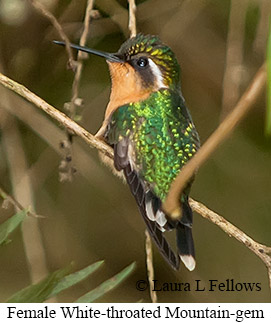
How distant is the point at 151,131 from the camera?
8.03 feet

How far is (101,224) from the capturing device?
4.38 m

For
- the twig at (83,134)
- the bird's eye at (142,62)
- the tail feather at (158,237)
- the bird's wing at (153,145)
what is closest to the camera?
the twig at (83,134)

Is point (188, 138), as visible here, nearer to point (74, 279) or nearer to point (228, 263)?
point (74, 279)

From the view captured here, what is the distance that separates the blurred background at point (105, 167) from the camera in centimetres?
348

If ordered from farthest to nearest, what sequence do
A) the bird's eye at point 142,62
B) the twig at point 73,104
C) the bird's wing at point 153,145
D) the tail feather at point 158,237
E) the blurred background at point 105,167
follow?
the blurred background at point 105,167 → the bird's eye at point 142,62 → the bird's wing at point 153,145 → the twig at point 73,104 → the tail feather at point 158,237

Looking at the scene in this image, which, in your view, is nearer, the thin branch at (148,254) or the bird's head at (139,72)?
the thin branch at (148,254)

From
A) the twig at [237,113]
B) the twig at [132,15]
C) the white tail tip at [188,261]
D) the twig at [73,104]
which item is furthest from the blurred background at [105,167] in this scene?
the twig at [237,113]

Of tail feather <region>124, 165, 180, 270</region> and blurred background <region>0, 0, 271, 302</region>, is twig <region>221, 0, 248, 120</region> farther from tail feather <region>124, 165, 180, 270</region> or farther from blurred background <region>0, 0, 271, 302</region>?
blurred background <region>0, 0, 271, 302</region>

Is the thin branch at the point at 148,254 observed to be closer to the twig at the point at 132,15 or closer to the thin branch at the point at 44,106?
the twig at the point at 132,15

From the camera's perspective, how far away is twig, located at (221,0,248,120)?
1.99 meters

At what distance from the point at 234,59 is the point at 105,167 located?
174 cm

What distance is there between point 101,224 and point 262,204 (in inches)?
39.3

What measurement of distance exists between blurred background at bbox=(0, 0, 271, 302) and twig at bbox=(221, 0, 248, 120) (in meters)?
0.75
